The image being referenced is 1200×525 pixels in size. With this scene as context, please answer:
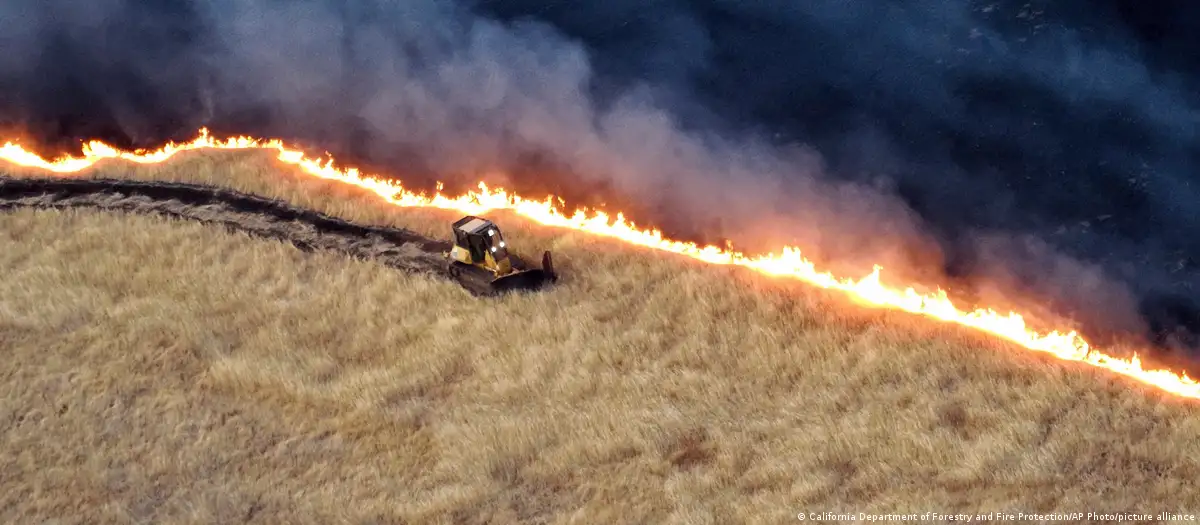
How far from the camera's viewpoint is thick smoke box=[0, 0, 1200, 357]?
425 inches

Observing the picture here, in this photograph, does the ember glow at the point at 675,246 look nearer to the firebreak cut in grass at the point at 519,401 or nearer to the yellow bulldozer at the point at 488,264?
the firebreak cut in grass at the point at 519,401

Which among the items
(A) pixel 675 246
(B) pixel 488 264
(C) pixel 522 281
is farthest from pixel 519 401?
(A) pixel 675 246

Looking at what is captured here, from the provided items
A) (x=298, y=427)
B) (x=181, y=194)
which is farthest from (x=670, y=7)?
(x=298, y=427)

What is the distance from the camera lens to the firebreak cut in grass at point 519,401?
334 inches

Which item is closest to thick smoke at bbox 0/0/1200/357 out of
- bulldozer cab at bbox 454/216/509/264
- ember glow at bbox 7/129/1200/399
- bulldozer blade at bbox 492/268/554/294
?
ember glow at bbox 7/129/1200/399

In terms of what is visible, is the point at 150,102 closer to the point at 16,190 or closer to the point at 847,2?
the point at 16,190

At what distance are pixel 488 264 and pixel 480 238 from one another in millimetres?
276

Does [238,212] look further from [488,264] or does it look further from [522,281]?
[522,281]

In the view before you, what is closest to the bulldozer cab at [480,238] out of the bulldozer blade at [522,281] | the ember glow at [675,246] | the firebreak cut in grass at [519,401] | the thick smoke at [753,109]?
the bulldozer blade at [522,281]

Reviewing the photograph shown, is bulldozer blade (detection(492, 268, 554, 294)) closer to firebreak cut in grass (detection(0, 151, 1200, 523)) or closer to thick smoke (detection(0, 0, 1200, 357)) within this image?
firebreak cut in grass (detection(0, 151, 1200, 523))

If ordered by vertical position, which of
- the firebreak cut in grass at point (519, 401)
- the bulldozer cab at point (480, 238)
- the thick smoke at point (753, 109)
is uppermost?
the thick smoke at point (753, 109)

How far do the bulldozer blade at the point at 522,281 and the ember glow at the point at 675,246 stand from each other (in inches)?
36.6

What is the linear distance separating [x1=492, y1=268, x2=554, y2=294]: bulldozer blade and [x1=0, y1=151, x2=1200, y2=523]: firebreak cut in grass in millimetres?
161

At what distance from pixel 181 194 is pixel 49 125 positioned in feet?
9.04
